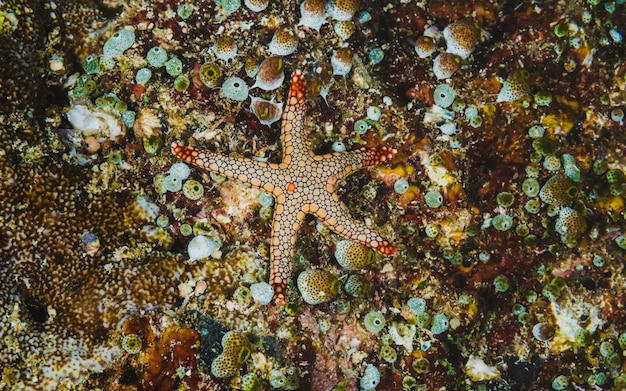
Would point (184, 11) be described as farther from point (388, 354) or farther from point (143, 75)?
point (388, 354)

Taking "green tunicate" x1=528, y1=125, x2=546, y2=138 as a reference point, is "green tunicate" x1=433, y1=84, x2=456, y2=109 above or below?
above

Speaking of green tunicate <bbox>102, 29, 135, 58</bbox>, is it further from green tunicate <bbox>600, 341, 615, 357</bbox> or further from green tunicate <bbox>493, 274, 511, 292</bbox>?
green tunicate <bbox>600, 341, 615, 357</bbox>

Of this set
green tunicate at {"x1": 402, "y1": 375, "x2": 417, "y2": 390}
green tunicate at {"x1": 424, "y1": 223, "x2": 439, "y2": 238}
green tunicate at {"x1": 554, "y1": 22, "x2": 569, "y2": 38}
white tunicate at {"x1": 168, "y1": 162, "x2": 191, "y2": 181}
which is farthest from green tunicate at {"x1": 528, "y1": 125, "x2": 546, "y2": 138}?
white tunicate at {"x1": 168, "y1": 162, "x2": 191, "y2": 181}

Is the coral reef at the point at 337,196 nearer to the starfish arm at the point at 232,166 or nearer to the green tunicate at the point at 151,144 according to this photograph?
the green tunicate at the point at 151,144

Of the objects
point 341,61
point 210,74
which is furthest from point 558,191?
point 210,74

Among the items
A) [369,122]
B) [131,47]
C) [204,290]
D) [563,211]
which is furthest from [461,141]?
[131,47]

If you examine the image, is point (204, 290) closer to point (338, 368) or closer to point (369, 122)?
point (338, 368)
